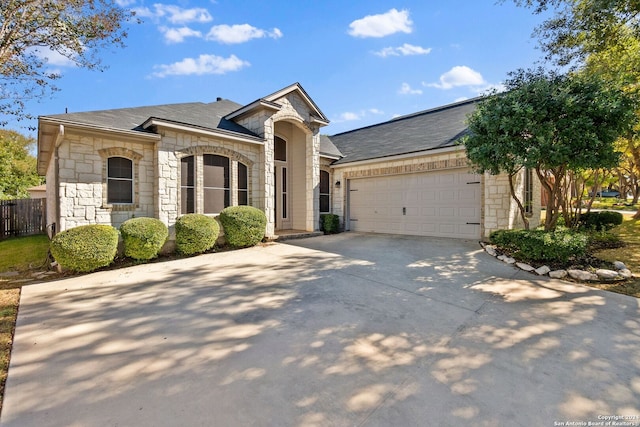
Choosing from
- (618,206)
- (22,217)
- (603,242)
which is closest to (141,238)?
A: (22,217)

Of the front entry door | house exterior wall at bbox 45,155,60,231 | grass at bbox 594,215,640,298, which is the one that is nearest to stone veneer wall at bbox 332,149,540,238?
grass at bbox 594,215,640,298

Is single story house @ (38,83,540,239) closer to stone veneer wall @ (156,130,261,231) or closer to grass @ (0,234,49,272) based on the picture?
stone veneer wall @ (156,130,261,231)

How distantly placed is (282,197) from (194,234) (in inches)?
208

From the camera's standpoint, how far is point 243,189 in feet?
33.4

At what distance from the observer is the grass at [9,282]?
3.17 metres

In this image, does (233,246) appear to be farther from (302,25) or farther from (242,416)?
(302,25)

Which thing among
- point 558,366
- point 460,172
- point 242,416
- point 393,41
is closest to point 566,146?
point 460,172

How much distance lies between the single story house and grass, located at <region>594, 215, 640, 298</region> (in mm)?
2363

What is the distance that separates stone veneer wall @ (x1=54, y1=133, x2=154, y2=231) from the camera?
7094 mm

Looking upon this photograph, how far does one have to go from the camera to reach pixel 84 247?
6.14 metres

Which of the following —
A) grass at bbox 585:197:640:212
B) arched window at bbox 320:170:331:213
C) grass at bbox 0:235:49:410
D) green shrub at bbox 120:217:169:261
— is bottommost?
grass at bbox 0:235:49:410

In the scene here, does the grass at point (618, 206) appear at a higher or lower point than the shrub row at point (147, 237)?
higher

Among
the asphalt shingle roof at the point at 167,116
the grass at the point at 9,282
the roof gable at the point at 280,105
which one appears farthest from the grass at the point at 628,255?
the asphalt shingle roof at the point at 167,116

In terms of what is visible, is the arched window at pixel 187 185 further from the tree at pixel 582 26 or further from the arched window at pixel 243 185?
the tree at pixel 582 26
